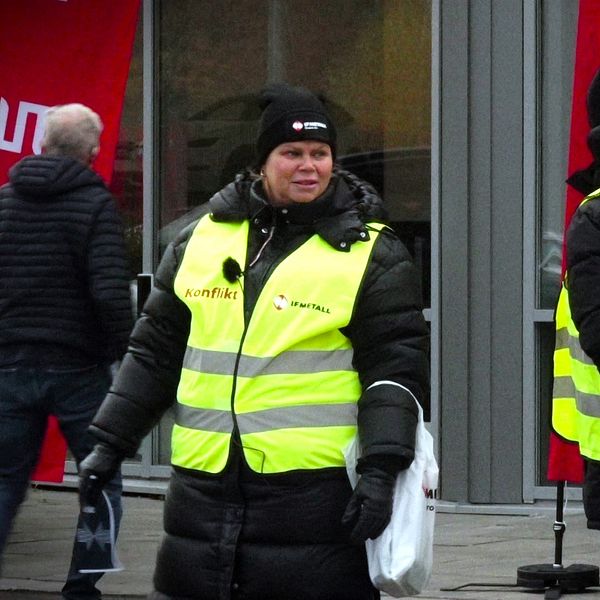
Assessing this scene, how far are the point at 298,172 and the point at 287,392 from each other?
0.57 metres

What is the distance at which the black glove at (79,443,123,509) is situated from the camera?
440 cm

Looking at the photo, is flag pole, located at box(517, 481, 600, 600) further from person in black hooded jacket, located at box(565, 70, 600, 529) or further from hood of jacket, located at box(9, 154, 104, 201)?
hood of jacket, located at box(9, 154, 104, 201)

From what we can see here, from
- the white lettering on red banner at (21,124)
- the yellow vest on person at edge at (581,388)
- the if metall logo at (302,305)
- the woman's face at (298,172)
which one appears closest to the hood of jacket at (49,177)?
the white lettering on red banner at (21,124)

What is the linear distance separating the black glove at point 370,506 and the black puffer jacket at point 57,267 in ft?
8.13

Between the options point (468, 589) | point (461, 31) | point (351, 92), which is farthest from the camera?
point (351, 92)

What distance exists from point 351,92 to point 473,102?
1.00 metres

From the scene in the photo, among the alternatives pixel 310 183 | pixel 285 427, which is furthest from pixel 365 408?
pixel 310 183

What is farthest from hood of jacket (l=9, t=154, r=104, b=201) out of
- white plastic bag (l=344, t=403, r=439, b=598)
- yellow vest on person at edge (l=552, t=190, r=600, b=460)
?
white plastic bag (l=344, t=403, r=439, b=598)

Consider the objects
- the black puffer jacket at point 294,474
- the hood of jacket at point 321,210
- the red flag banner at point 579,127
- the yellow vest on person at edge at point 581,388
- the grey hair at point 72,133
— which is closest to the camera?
the black puffer jacket at point 294,474

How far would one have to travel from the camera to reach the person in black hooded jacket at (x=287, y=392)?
4145mm

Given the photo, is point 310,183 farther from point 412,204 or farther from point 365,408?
point 412,204

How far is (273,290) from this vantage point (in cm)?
423

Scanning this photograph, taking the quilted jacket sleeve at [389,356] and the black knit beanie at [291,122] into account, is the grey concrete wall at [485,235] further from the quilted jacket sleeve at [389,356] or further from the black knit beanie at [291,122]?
the quilted jacket sleeve at [389,356]

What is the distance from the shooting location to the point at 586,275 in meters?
5.02
